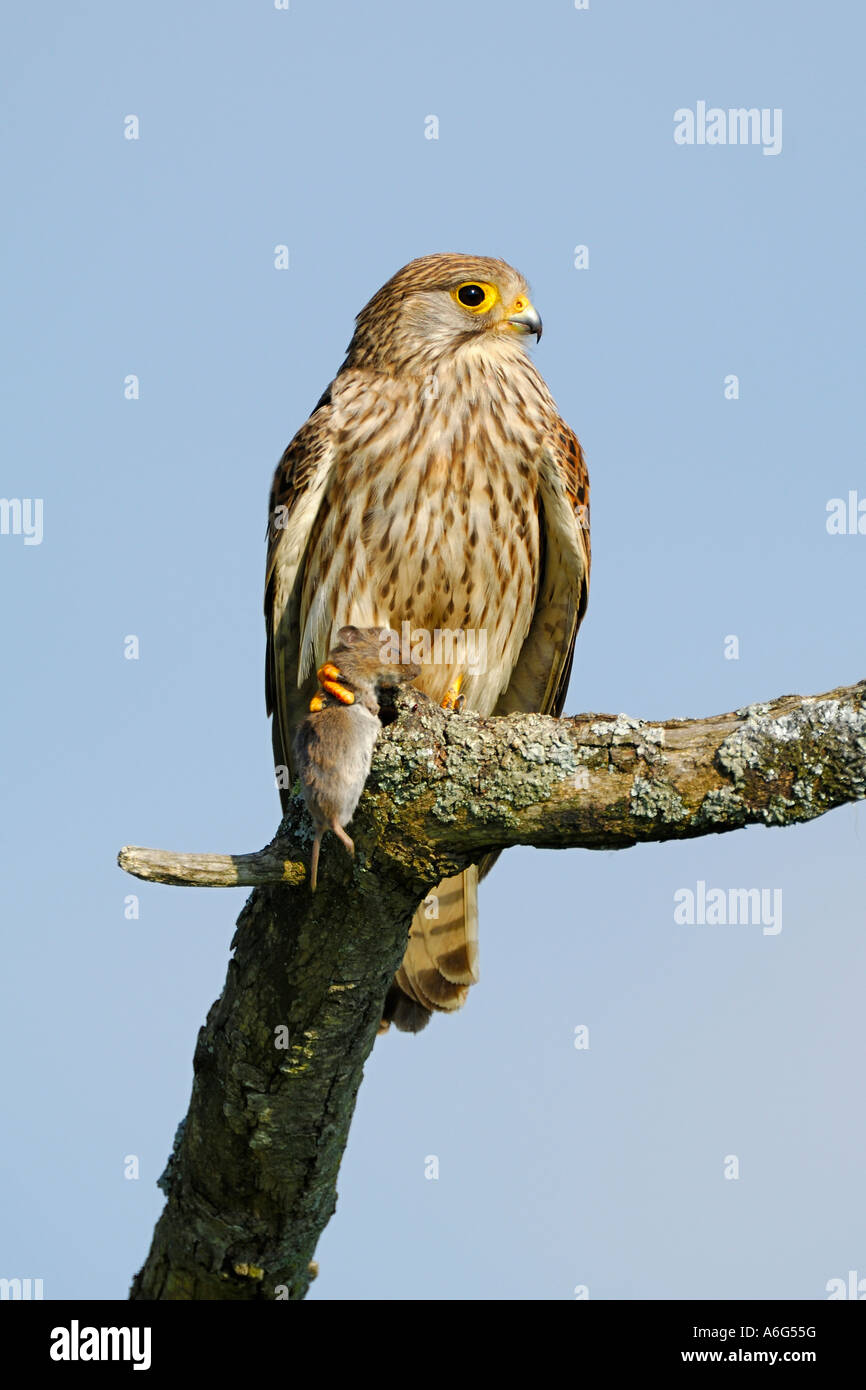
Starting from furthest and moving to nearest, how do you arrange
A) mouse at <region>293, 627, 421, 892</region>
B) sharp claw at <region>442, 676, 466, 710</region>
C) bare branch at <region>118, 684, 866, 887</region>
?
sharp claw at <region>442, 676, 466, 710</region>
mouse at <region>293, 627, 421, 892</region>
bare branch at <region>118, 684, 866, 887</region>

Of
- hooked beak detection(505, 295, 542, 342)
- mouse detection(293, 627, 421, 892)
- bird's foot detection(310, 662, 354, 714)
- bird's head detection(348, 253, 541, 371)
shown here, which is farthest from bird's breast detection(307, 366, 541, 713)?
bird's foot detection(310, 662, 354, 714)

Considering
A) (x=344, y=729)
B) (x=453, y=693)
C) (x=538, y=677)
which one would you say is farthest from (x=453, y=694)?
(x=344, y=729)

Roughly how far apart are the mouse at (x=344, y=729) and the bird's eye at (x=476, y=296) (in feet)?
7.87

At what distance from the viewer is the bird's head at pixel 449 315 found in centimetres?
623

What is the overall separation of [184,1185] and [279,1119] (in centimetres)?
57

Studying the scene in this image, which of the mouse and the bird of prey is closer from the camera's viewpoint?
the mouse

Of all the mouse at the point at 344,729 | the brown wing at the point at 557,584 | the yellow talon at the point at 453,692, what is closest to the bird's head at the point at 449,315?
the brown wing at the point at 557,584

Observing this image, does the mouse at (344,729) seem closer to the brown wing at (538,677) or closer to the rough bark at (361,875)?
the rough bark at (361,875)

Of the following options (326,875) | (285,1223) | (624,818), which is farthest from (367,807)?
(285,1223)

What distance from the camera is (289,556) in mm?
5898

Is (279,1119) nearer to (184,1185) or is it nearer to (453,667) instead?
(184,1185)

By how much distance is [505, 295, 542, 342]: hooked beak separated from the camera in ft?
20.6

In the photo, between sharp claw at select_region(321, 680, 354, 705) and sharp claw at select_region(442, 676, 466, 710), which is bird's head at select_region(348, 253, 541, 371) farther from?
sharp claw at select_region(321, 680, 354, 705)
